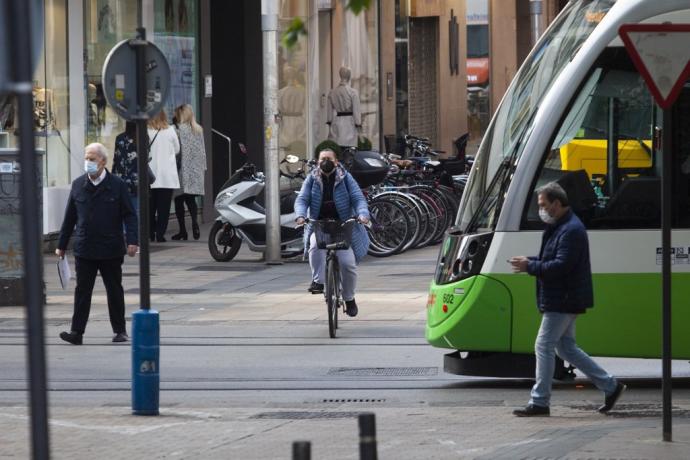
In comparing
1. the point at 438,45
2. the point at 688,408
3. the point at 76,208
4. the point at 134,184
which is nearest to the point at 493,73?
the point at 438,45

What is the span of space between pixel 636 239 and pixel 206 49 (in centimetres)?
1914

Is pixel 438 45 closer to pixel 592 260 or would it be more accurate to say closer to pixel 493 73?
pixel 493 73

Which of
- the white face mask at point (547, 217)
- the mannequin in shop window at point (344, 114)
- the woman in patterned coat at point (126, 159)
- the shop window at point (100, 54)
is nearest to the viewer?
the white face mask at point (547, 217)

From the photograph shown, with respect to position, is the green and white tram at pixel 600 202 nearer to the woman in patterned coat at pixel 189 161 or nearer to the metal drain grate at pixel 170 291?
the metal drain grate at pixel 170 291

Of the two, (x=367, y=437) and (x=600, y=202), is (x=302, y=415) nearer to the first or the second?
(x=600, y=202)

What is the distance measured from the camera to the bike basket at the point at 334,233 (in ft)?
49.9

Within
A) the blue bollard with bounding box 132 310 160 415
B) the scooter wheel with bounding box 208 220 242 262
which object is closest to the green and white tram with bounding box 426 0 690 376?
the blue bollard with bounding box 132 310 160 415

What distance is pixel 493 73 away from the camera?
162 ft

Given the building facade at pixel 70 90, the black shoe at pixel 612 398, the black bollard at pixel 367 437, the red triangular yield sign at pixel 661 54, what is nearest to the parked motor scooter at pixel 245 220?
the building facade at pixel 70 90

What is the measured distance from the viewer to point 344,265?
50.4 feet

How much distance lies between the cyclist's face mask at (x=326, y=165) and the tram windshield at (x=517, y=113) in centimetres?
336

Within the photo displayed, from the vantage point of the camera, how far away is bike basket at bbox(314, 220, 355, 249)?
1522cm

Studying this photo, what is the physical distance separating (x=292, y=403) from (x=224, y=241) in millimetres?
10847

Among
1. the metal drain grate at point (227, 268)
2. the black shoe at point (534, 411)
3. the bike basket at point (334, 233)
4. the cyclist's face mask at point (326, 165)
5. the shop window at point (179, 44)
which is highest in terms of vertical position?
the shop window at point (179, 44)
